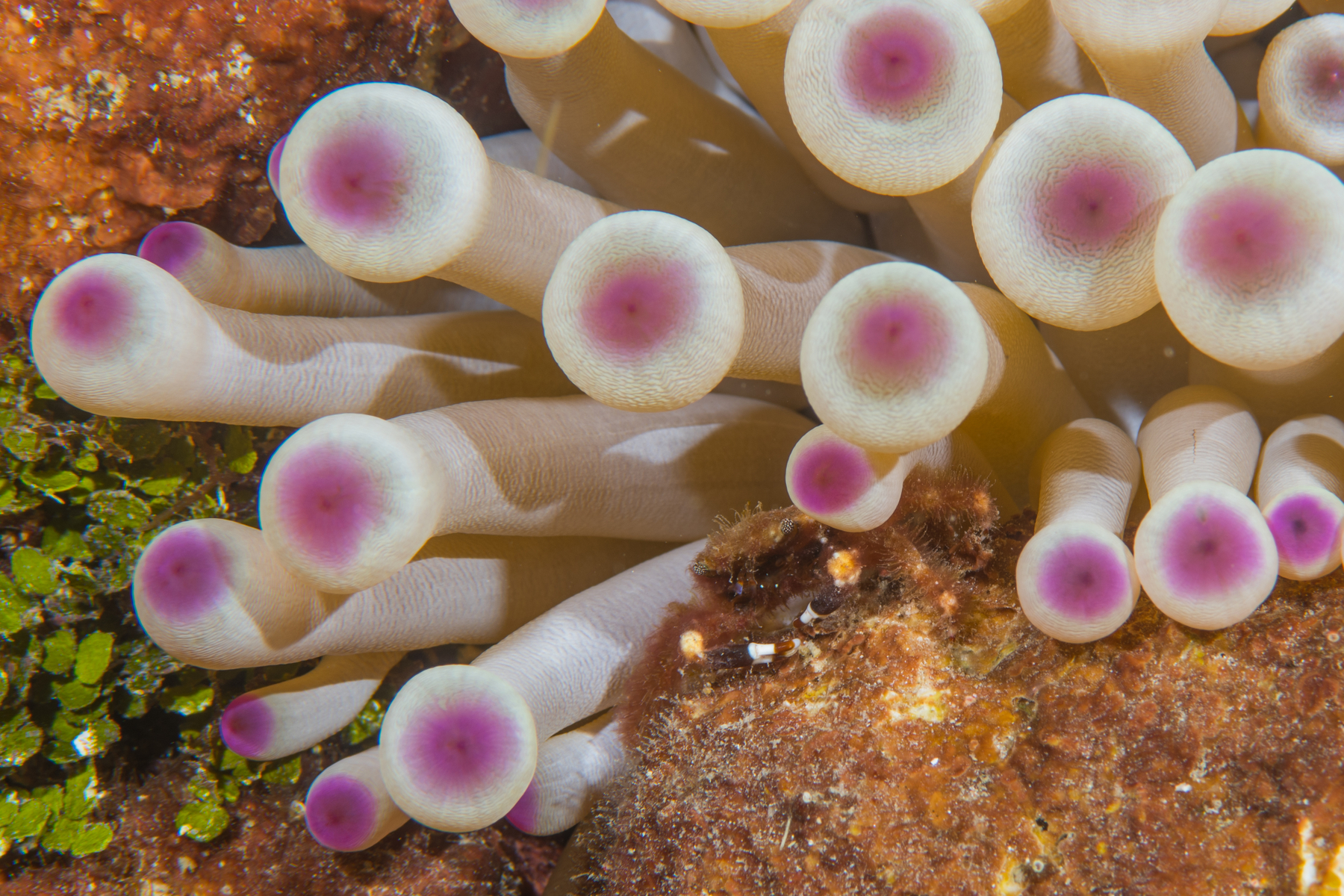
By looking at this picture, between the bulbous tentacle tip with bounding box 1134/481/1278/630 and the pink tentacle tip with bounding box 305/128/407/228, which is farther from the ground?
the pink tentacle tip with bounding box 305/128/407/228

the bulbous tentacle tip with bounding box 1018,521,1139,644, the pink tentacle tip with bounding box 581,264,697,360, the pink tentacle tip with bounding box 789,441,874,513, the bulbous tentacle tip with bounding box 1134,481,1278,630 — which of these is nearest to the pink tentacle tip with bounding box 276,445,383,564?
the pink tentacle tip with bounding box 581,264,697,360

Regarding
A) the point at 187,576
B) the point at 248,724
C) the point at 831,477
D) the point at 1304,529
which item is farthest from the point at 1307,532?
the point at 248,724

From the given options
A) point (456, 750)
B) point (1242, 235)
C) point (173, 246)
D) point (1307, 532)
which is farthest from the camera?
point (173, 246)

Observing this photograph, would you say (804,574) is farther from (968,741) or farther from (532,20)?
(532,20)

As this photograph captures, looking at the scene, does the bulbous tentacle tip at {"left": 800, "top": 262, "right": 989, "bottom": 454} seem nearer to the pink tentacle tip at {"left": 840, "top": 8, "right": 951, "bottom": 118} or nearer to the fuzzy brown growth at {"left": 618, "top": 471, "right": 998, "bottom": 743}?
the pink tentacle tip at {"left": 840, "top": 8, "right": 951, "bottom": 118}

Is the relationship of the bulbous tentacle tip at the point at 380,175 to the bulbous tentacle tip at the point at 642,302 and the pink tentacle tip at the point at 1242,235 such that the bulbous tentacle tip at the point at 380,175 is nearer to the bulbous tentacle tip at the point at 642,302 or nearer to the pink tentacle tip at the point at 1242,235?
the bulbous tentacle tip at the point at 642,302

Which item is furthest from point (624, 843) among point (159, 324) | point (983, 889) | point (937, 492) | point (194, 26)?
point (194, 26)
